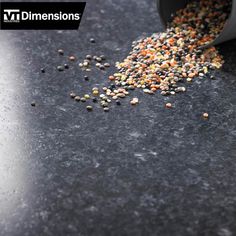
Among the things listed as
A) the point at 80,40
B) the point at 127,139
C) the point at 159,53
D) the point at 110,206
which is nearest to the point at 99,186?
the point at 110,206

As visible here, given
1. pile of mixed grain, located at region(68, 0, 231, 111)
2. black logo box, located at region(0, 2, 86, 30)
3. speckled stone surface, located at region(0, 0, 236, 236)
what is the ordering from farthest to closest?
black logo box, located at region(0, 2, 86, 30) < pile of mixed grain, located at region(68, 0, 231, 111) < speckled stone surface, located at region(0, 0, 236, 236)

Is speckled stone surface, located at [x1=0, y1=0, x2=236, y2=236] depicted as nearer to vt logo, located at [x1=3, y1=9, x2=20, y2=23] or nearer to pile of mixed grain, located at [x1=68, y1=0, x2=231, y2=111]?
pile of mixed grain, located at [x1=68, y1=0, x2=231, y2=111]

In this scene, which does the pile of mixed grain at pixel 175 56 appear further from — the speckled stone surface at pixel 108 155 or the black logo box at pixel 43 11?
the black logo box at pixel 43 11

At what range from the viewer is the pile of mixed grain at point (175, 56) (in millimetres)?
1940

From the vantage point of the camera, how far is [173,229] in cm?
148

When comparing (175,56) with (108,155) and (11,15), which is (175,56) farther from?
(11,15)

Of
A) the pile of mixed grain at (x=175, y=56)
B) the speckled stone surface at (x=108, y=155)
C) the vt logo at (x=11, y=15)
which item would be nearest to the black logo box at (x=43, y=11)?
the vt logo at (x=11, y=15)

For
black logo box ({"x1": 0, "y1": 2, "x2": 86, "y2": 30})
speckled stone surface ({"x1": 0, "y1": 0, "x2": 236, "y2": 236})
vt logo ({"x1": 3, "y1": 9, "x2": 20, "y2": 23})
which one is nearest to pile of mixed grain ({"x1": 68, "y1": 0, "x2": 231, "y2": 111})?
speckled stone surface ({"x1": 0, "y1": 0, "x2": 236, "y2": 236})

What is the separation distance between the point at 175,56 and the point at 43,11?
64cm

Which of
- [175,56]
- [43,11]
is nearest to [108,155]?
[175,56]

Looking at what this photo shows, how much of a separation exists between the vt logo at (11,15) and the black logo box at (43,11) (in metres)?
0.01

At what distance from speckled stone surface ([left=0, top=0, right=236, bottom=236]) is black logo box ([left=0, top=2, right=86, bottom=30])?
5.3 inches

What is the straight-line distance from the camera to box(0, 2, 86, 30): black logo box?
2.27m

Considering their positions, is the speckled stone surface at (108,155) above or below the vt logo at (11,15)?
above
